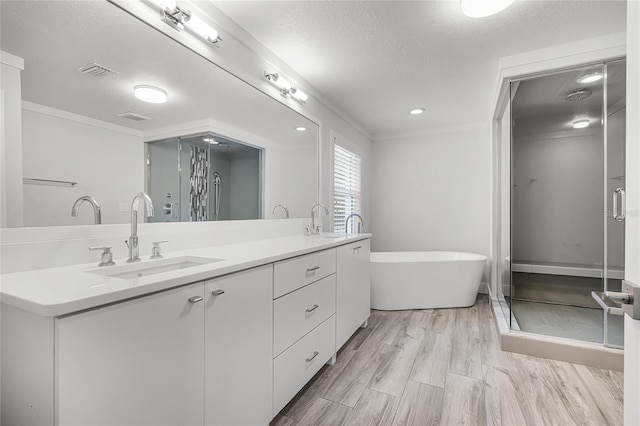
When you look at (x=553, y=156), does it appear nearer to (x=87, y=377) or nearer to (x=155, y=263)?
(x=155, y=263)

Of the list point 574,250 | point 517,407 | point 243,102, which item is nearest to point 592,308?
point 574,250

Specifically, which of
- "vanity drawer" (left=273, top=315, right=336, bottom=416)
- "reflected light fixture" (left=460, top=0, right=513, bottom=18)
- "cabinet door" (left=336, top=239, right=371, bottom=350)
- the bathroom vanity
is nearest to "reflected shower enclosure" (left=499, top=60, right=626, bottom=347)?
"reflected light fixture" (left=460, top=0, right=513, bottom=18)

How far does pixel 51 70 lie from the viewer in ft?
3.83

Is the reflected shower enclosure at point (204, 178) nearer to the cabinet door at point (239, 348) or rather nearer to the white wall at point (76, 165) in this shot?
the white wall at point (76, 165)

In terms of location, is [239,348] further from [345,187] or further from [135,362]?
[345,187]

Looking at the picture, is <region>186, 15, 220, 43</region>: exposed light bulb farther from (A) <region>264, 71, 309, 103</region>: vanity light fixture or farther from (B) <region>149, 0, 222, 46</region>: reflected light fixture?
(A) <region>264, 71, 309, 103</region>: vanity light fixture

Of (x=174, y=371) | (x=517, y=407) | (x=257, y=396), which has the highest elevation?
(x=174, y=371)

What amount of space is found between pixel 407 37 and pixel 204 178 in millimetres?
1667

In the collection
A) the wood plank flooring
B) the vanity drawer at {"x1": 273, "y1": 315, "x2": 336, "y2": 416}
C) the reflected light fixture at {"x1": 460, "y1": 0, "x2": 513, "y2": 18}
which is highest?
the reflected light fixture at {"x1": 460, "y1": 0, "x2": 513, "y2": 18}

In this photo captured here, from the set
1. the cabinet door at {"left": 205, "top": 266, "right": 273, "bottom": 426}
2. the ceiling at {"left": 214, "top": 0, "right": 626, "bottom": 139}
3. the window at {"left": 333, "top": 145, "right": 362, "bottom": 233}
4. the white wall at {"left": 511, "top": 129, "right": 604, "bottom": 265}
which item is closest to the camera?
the cabinet door at {"left": 205, "top": 266, "right": 273, "bottom": 426}

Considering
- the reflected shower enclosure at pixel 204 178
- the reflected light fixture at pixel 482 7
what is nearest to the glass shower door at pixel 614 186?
the reflected light fixture at pixel 482 7

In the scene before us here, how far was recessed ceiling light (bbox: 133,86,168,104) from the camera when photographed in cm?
146

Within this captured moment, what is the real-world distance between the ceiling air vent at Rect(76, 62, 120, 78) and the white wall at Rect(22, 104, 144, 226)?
20 centimetres

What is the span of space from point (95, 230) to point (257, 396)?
101 cm
